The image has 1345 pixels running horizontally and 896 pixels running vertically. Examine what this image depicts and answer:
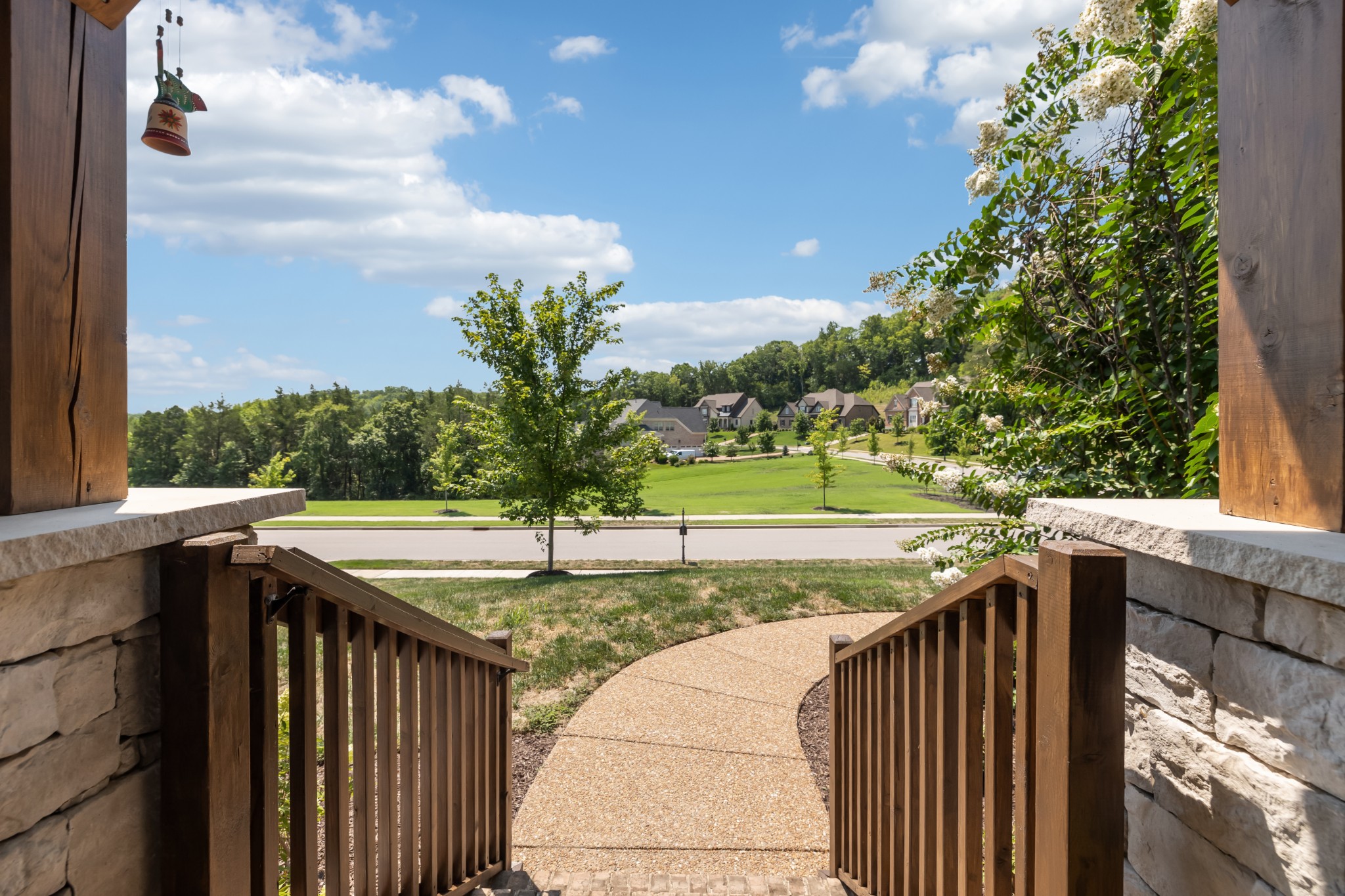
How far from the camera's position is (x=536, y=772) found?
182 inches

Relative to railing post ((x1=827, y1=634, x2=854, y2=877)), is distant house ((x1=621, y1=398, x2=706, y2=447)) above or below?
above

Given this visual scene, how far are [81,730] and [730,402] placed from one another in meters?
97.8

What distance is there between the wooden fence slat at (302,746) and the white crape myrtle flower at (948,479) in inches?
123

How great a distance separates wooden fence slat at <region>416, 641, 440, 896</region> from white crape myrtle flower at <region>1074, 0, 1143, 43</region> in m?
3.65

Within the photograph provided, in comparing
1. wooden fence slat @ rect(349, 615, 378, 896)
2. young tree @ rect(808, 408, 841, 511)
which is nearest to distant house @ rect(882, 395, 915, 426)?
young tree @ rect(808, 408, 841, 511)

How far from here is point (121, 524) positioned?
1451 millimetres

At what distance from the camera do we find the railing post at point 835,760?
10.9ft

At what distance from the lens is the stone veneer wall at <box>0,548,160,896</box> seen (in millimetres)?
1281

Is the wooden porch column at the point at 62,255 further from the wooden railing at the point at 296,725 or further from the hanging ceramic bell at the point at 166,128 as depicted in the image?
the hanging ceramic bell at the point at 166,128

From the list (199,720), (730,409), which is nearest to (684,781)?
(199,720)

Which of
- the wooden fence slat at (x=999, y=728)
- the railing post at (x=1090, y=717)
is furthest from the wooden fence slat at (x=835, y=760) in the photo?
the railing post at (x=1090, y=717)

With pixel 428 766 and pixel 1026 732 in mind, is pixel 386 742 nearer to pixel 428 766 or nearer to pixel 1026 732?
pixel 428 766

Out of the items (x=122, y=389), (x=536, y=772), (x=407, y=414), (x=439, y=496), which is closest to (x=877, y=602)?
(x=536, y=772)

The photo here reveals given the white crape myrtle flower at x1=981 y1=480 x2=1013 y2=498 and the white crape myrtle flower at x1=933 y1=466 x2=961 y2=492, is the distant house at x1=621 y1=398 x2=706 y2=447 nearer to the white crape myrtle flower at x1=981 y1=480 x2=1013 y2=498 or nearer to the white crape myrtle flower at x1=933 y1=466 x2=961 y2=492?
the white crape myrtle flower at x1=933 y1=466 x2=961 y2=492
